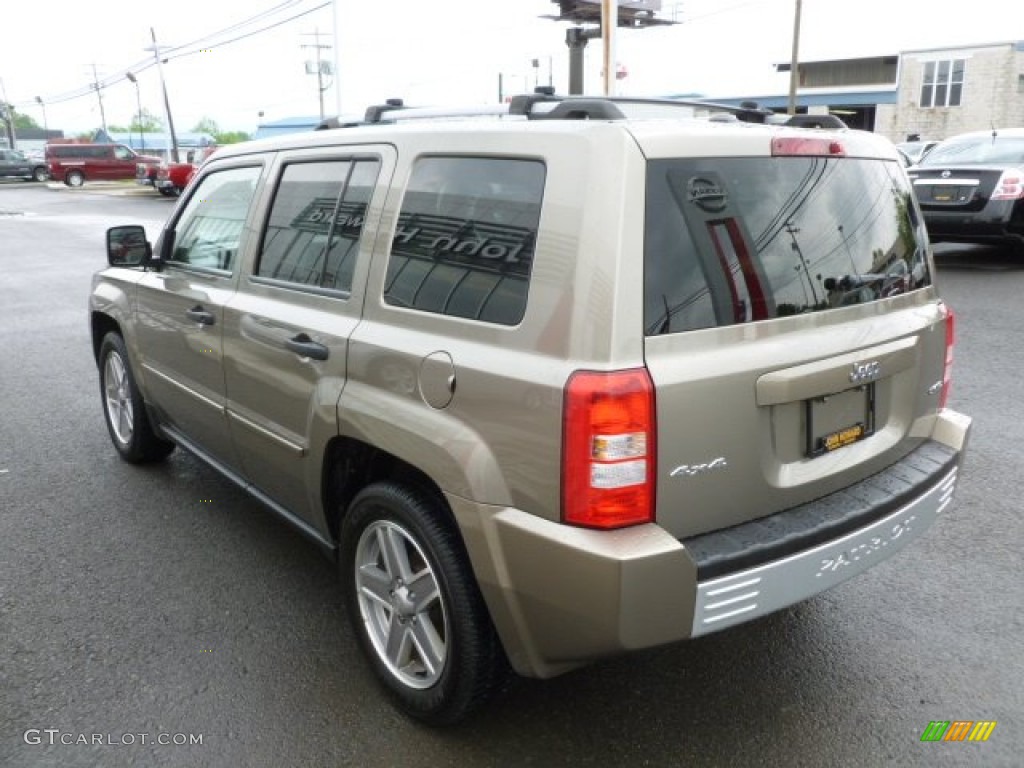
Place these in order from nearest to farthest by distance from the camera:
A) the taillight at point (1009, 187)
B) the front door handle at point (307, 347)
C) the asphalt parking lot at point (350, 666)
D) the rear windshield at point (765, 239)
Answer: the rear windshield at point (765, 239) → the asphalt parking lot at point (350, 666) → the front door handle at point (307, 347) → the taillight at point (1009, 187)

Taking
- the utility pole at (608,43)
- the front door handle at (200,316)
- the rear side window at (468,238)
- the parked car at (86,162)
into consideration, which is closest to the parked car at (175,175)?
the parked car at (86,162)

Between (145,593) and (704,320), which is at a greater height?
(704,320)

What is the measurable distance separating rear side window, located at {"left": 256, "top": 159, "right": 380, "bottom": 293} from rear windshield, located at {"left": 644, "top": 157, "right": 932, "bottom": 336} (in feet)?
3.64

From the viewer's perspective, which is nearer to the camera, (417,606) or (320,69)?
(417,606)

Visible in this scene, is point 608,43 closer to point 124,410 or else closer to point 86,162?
point 124,410

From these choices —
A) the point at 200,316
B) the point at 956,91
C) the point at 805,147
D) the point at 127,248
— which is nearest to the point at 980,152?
the point at 805,147

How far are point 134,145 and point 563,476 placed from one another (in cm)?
11509

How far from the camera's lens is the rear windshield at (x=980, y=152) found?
11.7 meters

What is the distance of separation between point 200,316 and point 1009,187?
10.4 meters

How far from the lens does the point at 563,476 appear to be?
7.27 feet

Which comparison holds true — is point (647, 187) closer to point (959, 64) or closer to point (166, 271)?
point (166, 271)

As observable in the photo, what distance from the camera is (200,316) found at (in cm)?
379

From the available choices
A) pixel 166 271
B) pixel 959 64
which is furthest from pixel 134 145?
pixel 166 271

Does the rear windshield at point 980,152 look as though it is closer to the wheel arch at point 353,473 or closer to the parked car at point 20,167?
the wheel arch at point 353,473
